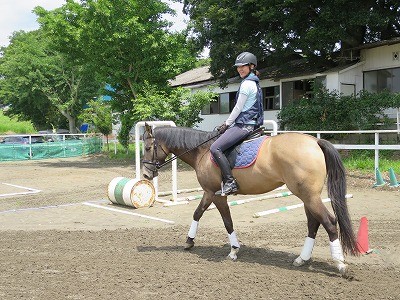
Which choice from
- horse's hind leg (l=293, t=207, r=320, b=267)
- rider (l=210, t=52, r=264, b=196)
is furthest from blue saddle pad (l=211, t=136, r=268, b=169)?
horse's hind leg (l=293, t=207, r=320, b=267)

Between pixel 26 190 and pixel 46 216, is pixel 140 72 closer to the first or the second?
pixel 26 190

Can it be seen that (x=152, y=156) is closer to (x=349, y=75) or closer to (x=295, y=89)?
(x=349, y=75)

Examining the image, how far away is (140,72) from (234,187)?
711 inches

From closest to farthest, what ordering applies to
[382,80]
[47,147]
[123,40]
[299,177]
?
1. [299,177]
2. [382,80]
3. [123,40]
4. [47,147]

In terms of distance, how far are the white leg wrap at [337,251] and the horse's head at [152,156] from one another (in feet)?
9.74

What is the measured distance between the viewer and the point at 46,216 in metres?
10.0

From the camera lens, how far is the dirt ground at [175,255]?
4824 millimetres

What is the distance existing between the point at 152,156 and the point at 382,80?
1858 cm

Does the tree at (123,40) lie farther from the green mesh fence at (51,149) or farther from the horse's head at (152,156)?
the horse's head at (152,156)

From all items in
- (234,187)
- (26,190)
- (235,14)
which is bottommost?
(26,190)

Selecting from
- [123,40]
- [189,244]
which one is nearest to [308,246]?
[189,244]

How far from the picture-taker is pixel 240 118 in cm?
614

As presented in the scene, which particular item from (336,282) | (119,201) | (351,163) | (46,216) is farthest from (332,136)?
(336,282)

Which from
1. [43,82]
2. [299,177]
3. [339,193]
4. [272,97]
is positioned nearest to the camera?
[299,177]
